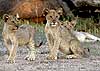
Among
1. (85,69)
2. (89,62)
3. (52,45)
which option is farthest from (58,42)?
(85,69)

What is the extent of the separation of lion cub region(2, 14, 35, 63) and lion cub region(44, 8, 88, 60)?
485mm

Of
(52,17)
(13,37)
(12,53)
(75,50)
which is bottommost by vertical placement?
(75,50)

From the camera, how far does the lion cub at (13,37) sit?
1134 cm

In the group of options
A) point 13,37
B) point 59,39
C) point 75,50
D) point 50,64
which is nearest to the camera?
point 50,64

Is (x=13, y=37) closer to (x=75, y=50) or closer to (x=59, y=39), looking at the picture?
(x=59, y=39)

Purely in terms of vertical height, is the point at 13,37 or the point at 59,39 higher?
the point at 13,37

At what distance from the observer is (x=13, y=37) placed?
11477 millimetres

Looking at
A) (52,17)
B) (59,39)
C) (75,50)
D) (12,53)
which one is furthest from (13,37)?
(75,50)

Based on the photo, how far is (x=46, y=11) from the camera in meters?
11.8

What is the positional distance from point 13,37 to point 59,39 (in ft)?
4.16

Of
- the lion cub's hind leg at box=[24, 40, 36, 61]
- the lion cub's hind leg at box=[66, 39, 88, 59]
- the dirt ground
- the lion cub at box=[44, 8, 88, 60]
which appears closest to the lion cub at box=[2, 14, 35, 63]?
the lion cub's hind leg at box=[24, 40, 36, 61]

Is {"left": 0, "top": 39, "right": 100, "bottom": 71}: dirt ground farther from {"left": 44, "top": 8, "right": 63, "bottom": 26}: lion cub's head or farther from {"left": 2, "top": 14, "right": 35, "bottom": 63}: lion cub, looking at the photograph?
{"left": 44, "top": 8, "right": 63, "bottom": 26}: lion cub's head

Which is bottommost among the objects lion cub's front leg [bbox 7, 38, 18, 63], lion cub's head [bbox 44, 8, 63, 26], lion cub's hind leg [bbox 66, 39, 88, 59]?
lion cub's hind leg [bbox 66, 39, 88, 59]

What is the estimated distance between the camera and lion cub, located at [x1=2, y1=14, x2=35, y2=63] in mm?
11344
